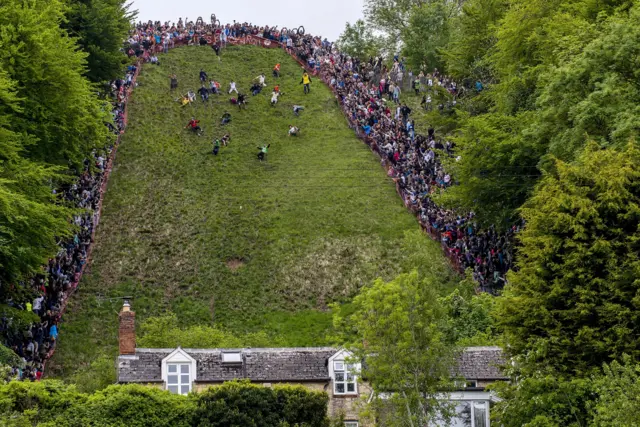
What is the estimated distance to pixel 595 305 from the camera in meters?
54.6

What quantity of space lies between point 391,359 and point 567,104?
23641mm

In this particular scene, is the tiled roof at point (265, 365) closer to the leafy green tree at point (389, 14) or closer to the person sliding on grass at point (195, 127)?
the person sliding on grass at point (195, 127)

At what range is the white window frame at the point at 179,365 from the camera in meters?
59.2

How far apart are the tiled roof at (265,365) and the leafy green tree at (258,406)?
5.00m

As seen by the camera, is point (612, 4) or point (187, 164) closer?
point (612, 4)

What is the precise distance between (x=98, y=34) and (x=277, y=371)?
4469cm

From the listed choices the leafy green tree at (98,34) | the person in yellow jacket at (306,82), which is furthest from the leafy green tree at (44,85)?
the person in yellow jacket at (306,82)

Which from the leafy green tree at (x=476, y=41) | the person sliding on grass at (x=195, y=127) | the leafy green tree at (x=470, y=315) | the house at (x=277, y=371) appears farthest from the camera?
the leafy green tree at (x=476, y=41)

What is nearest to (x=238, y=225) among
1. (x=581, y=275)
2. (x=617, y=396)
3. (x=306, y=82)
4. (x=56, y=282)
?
(x=56, y=282)

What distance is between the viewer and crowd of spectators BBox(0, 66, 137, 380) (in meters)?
69.6

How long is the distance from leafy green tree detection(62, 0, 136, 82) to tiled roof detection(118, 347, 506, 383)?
4125 cm

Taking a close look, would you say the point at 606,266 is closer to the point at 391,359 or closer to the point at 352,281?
the point at 391,359

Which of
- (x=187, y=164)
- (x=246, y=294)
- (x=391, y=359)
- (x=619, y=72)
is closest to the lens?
(x=391, y=359)

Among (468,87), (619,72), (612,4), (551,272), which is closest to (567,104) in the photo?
(619,72)
